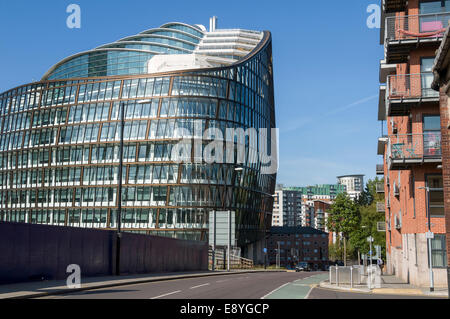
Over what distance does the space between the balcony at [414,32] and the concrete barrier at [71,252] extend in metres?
19.3

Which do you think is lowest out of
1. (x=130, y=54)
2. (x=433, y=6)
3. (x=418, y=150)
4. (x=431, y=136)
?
(x=418, y=150)

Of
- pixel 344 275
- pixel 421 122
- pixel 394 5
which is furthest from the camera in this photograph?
pixel 394 5

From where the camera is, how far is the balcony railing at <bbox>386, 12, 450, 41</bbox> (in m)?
27.8

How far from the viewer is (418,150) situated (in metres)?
27.4

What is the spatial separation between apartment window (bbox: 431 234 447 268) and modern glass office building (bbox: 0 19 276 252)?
187 ft

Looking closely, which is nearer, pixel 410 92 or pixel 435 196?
pixel 435 196

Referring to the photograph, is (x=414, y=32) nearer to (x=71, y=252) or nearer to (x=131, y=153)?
(x=71, y=252)

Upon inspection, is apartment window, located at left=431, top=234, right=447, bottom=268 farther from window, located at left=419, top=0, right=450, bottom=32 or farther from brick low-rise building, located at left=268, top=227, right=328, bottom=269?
brick low-rise building, located at left=268, top=227, right=328, bottom=269

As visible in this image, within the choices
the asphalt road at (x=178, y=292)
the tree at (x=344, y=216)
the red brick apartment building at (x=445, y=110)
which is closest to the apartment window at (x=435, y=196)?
the asphalt road at (x=178, y=292)

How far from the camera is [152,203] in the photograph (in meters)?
81.8

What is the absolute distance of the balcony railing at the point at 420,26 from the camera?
27.8 meters

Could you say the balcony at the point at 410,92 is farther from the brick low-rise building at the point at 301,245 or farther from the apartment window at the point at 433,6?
the brick low-rise building at the point at 301,245

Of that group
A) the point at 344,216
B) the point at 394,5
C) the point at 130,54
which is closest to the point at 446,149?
the point at 394,5

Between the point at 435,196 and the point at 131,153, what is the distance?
6113 cm
